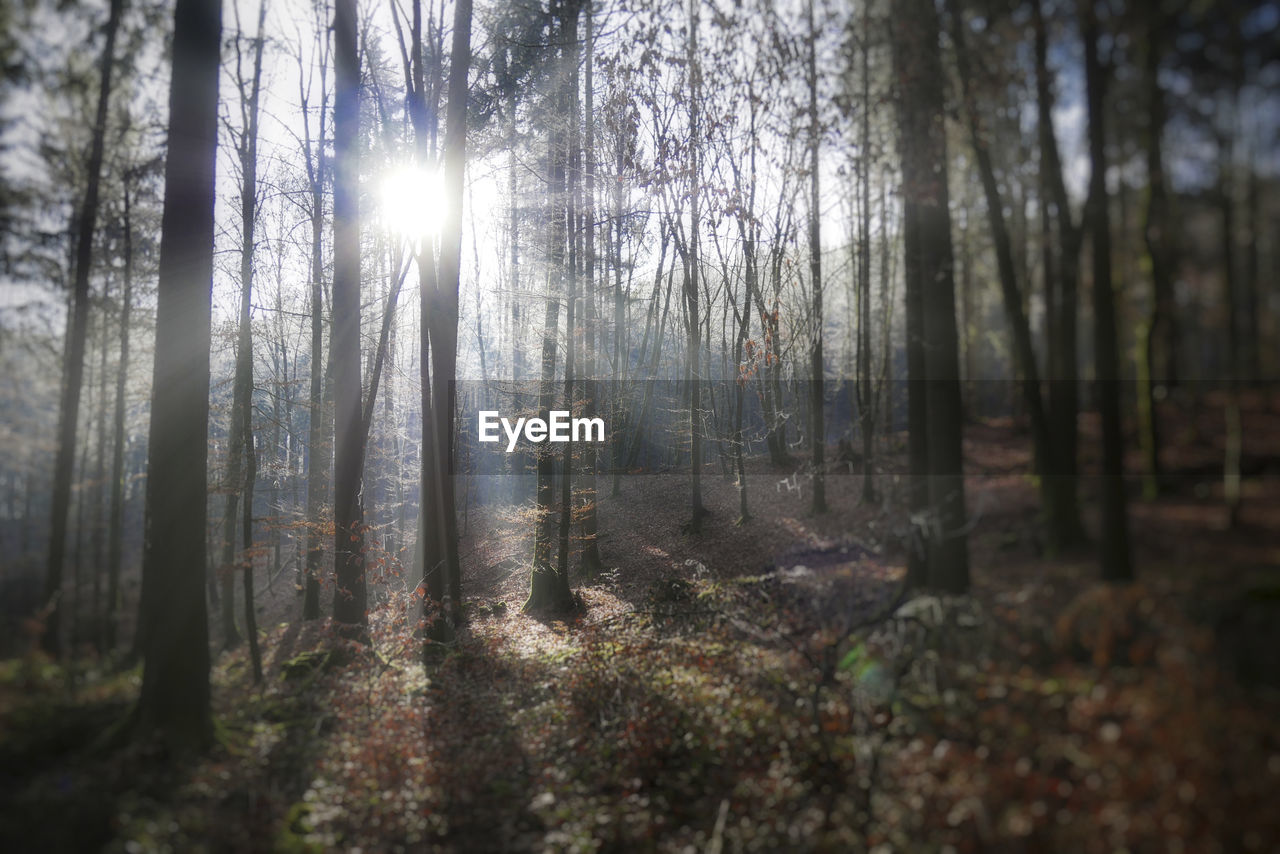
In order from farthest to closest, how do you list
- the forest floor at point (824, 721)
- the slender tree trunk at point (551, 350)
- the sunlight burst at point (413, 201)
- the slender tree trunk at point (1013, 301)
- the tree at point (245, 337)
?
the slender tree trunk at point (551, 350) → the sunlight burst at point (413, 201) → the tree at point (245, 337) → the slender tree trunk at point (1013, 301) → the forest floor at point (824, 721)

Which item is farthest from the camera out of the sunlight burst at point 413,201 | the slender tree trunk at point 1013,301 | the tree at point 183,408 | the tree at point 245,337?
the sunlight burst at point 413,201

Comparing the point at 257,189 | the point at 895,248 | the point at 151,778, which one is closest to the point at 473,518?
the point at 257,189

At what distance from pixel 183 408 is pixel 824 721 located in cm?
637

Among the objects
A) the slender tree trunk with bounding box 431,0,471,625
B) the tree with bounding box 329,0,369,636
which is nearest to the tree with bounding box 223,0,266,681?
the tree with bounding box 329,0,369,636

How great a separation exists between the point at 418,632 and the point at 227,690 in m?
3.14

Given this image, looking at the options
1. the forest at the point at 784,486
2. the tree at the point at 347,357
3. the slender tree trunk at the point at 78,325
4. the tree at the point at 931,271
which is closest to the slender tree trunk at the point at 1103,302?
the forest at the point at 784,486

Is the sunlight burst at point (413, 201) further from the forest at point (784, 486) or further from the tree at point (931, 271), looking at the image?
the tree at point (931, 271)

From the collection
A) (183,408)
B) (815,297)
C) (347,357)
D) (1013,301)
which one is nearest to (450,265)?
(347,357)

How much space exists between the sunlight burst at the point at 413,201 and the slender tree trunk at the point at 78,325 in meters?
4.05

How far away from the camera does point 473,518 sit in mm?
18828

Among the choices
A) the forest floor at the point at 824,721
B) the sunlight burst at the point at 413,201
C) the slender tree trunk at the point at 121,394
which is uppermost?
the sunlight burst at the point at 413,201

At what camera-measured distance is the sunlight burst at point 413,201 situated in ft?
29.9

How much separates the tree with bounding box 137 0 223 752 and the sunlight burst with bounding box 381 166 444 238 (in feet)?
11.9

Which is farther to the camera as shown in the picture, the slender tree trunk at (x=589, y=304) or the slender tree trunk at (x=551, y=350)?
the slender tree trunk at (x=589, y=304)
